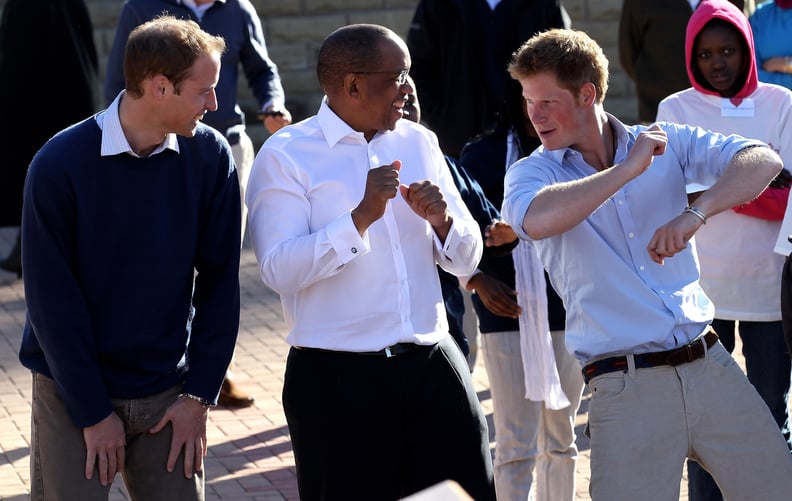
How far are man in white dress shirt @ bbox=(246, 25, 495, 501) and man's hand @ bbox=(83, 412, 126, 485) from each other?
1.69 feet

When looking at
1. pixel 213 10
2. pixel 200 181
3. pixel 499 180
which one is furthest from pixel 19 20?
pixel 200 181

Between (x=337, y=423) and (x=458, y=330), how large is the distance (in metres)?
1.08

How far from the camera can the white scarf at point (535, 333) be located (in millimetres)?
4918

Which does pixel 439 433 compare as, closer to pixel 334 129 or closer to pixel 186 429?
pixel 186 429

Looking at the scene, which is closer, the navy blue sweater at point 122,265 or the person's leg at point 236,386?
the navy blue sweater at point 122,265

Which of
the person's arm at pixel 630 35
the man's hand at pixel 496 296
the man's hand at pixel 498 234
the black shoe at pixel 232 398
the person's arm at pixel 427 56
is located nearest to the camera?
the man's hand at pixel 498 234

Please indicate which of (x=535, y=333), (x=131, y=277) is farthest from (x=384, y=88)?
(x=535, y=333)

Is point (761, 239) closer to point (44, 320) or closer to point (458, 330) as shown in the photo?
point (458, 330)

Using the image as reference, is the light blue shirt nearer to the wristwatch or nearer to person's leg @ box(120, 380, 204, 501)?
the wristwatch

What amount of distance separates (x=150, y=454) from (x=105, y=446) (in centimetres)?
16

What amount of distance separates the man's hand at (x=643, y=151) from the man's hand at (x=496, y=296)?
126 centimetres

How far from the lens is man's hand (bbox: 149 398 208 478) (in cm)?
386

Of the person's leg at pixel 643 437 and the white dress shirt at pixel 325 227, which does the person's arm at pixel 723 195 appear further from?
the white dress shirt at pixel 325 227

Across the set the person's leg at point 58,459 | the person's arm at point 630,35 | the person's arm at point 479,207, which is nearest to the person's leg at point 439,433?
the person's arm at point 479,207
